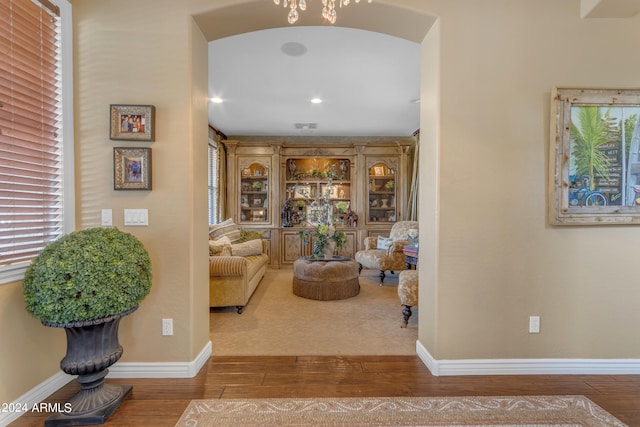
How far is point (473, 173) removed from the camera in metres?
2.11

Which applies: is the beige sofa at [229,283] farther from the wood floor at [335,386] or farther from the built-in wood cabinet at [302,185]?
the built-in wood cabinet at [302,185]

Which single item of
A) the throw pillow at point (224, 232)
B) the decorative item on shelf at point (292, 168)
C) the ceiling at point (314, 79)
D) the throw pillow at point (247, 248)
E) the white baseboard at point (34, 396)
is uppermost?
the ceiling at point (314, 79)

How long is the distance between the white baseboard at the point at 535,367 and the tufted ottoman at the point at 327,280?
1.85 m

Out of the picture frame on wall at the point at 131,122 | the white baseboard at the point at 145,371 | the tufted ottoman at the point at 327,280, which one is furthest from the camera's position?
the tufted ottoman at the point at 327,280

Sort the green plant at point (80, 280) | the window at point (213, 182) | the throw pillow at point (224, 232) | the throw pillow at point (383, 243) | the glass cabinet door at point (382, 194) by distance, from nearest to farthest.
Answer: the green plant at point (80, 280), the throw pillow at point (224, 232), the throw pillow at point (383, 243), the window at point (213, 182), the glass cabinet door at point (382, 194)

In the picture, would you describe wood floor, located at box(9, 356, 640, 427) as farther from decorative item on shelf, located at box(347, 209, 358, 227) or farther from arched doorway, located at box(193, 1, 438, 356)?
decorative item on shelf, located at box(347, 209, 358, 227)

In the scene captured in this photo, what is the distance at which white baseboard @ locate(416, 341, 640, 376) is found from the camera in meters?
2.11

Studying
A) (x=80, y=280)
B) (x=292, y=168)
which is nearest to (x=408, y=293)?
(x=80, y=280)

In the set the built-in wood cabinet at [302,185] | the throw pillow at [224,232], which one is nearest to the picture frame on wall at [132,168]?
the throw pillow at [224,232]

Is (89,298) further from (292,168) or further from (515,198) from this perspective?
(292,168)

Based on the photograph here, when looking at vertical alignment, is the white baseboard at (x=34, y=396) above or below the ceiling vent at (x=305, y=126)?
below

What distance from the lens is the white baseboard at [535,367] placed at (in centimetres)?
211

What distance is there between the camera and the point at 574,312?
6.99 feet

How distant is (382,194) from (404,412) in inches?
192
